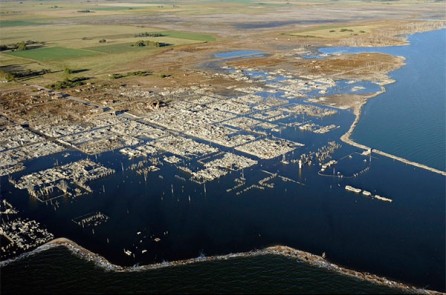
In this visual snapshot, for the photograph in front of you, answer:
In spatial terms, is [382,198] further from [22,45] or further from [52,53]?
[22,45]

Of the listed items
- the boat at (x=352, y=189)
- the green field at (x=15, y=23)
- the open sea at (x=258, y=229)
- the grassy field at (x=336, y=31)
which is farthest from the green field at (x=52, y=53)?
the boat at (x=352, y=189)

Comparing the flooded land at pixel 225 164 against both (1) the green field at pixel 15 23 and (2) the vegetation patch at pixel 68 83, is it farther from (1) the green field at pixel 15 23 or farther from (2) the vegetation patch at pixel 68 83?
(1) the green field at pixel 15 23

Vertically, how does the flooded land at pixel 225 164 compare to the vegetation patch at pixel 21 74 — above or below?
below

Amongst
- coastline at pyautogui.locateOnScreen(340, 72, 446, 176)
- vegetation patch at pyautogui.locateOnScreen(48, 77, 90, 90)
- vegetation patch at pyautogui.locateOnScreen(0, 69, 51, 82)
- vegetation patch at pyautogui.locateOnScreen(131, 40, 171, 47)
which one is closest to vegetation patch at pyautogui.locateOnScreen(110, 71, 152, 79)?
vegetation patch at pyautogui.locateOnScreen(48, 77, 90, 90)

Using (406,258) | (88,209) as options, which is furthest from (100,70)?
(406,258)

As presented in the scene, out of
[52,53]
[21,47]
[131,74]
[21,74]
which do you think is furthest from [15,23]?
[131,74]

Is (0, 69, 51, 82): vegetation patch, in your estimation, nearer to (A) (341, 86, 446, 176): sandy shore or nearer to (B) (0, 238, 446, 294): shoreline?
(B) (0, 238, 446, 294): shoreline
